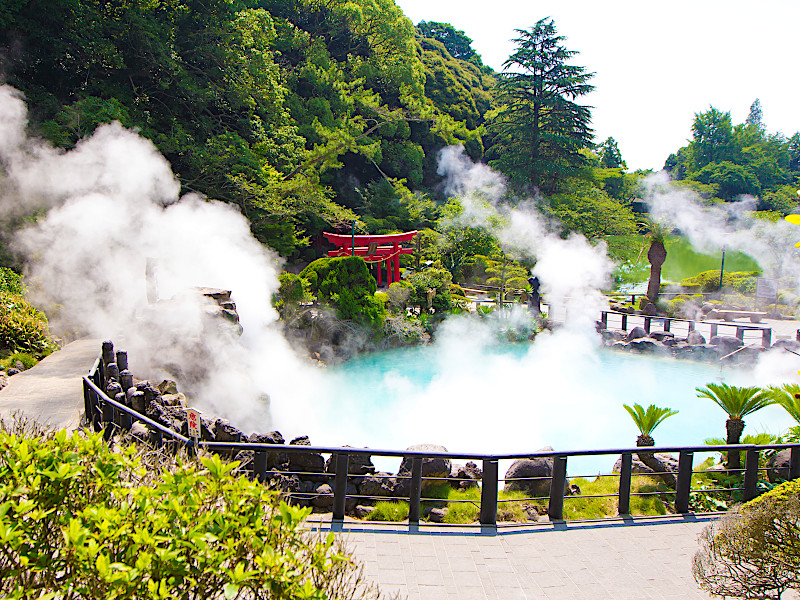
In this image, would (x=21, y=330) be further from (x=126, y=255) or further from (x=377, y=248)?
(x=377, y=248)

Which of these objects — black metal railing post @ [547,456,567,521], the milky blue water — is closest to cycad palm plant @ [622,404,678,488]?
the milky blue water

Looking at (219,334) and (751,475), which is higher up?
(219,334)

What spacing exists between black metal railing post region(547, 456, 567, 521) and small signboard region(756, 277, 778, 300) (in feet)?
77.4

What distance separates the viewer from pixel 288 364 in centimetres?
1516

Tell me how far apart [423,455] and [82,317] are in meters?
10.9

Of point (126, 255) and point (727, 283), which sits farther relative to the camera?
point (727, 283)

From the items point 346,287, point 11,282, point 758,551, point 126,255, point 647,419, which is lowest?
point 647,419

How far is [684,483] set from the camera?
5969 millimetres

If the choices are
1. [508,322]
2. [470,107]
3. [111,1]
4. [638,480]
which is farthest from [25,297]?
[470,107]

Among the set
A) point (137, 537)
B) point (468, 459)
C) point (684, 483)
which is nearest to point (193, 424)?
point (468, 459)

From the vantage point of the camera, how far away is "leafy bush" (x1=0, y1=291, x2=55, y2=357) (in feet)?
34.4

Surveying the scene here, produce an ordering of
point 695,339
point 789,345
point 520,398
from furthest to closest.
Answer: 1. point 695,339
2. point 789,345
3. point 520,398

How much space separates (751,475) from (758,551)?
3.08 meters

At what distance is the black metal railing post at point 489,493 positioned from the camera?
539cm
